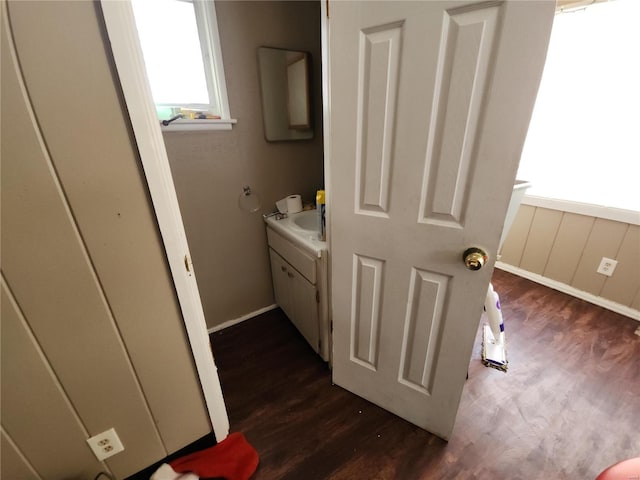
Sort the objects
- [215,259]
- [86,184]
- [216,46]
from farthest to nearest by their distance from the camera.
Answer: [215,259], [216,46], [86,184]

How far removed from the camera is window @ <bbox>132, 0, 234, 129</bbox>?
1.27m

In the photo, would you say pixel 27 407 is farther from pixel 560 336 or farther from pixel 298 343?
pixel 560 336

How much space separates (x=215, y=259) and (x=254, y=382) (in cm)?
79

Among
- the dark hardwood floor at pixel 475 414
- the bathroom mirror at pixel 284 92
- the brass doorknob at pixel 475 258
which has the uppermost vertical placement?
the bathroom mirror at pixel 284 92

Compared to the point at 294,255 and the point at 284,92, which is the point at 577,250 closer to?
the point at 294,255

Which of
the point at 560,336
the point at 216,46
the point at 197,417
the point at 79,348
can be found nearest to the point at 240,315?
the point at 197,417

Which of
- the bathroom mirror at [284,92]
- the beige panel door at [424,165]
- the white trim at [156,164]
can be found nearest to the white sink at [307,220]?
the bathroom mirror at [284,92]

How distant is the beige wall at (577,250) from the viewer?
1816mm

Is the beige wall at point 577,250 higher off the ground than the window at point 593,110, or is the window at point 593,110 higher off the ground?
the window at point 593,110

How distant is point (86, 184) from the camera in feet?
2.04

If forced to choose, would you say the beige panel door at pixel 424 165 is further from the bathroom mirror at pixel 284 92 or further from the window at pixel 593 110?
the window at pixel 593 110

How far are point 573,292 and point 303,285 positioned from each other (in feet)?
7.41

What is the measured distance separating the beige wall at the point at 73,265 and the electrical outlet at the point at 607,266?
9.12ft

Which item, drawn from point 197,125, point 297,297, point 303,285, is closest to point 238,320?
point 297,297
